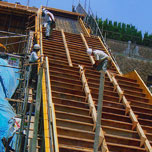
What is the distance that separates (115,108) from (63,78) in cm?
216

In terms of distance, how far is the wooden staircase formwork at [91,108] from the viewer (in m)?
7.41

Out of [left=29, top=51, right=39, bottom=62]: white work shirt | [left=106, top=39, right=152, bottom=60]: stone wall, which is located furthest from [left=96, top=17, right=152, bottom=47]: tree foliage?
[left=29, top=51, right=39, bottom=62]: white work shirt

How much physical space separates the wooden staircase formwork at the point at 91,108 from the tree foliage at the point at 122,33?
1261 cm

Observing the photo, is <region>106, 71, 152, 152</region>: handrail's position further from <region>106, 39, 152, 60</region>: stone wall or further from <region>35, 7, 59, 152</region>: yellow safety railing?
<region>106, 39, 152, 60</region>: stone wall

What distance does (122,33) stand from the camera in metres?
25.7

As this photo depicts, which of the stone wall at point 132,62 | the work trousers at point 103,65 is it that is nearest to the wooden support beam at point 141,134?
the work trousers at point 103,65

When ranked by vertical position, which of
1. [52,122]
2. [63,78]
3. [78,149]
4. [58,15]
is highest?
[58,15]

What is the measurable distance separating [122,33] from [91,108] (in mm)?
18313

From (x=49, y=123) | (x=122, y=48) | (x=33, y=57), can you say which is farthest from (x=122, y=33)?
(x=49, y=123)

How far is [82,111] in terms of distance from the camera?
27.9ft

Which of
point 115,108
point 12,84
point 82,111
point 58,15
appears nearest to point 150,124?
point 115,108

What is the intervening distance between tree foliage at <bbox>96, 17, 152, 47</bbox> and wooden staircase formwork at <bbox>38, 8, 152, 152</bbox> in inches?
496

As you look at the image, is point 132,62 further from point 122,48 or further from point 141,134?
point 141,134

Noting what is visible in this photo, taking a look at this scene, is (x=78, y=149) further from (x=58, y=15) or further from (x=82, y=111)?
(x=58, y=15)
